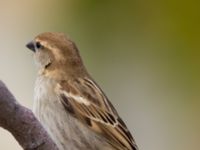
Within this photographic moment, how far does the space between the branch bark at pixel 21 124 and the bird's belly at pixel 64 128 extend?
1.48 metres

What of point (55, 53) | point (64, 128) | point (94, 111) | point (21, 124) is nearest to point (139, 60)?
point (55, 53)

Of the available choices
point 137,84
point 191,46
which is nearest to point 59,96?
point 191,46

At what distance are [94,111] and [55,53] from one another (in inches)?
18.8

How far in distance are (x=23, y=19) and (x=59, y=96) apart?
2811 mm

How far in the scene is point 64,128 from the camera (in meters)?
4.47

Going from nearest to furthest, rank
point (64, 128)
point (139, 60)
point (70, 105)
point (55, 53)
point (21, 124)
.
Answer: point (21, 124), point (64, 128), point (70, 105), point (55, 53), point (139, 60)

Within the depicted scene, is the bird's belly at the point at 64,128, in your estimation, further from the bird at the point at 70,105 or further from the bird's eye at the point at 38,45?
the bird's eye at the point at 38,45

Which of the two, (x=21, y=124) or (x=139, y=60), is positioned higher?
(x=21, y=124)

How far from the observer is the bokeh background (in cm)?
544

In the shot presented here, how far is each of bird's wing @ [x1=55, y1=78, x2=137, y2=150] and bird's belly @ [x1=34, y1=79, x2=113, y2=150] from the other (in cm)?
4

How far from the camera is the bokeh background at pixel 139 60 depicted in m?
5.44

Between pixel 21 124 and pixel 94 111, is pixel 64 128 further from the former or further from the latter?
pixel 21 124

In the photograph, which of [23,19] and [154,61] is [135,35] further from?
[23,19]

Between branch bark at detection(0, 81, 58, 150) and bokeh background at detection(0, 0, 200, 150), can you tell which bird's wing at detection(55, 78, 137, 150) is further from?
branch bark at detection(0, 81, 58, 150)
